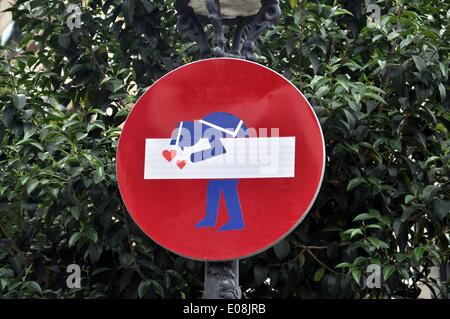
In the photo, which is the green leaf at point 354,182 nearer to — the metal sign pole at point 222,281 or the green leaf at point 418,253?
the green leaf at point 418,253

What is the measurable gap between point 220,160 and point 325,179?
5.41ft

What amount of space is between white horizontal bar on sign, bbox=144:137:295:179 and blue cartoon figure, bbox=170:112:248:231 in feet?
0.08

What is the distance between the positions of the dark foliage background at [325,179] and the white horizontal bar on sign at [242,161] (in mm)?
1044

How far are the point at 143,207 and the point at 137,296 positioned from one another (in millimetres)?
1386

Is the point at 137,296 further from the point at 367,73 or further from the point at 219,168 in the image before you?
the point at 367,73

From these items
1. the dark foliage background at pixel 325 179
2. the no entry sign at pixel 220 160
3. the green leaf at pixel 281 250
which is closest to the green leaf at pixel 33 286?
the dark foliage background at pixel 325 179

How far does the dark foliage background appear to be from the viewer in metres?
6.39

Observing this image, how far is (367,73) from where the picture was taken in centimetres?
710

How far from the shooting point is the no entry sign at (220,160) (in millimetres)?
5180

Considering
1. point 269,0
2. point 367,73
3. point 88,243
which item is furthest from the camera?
point 367,73

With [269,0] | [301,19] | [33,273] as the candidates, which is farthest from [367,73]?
[33,273]

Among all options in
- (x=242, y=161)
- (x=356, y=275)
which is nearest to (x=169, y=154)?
(x=242, y=161)

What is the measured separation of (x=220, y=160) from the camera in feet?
17.0

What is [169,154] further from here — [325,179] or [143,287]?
[325,179]
